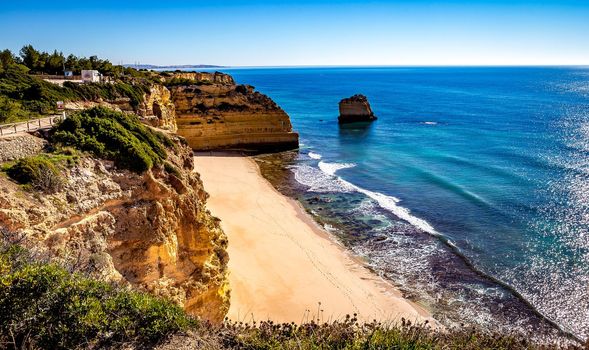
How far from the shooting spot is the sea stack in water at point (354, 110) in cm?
7712

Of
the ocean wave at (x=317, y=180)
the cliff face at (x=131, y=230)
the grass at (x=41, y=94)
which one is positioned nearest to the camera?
the cliff face at (x=131, y=230)

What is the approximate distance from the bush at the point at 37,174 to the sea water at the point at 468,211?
17.3 metres

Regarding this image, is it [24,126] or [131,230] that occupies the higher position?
[24,126]

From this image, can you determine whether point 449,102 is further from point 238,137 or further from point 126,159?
point 126,159

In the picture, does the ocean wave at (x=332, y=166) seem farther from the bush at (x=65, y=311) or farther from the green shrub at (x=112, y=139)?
the bush at (x=65, y=311)

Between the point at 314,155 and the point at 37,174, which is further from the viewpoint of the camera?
the point at 314,155

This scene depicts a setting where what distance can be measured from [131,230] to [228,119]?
128ft

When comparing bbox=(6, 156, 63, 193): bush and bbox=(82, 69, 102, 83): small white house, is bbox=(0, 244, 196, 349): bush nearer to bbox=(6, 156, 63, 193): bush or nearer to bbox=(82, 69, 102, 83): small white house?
bbox=(6, 156, 63, 193): bush

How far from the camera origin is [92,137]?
50.2ft

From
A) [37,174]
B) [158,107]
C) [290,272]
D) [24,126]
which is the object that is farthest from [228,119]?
[37,174]

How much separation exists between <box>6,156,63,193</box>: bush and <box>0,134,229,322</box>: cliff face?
320 mm

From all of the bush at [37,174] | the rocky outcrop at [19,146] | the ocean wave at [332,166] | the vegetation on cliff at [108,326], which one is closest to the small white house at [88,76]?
the rocky outcrop at [19,146]

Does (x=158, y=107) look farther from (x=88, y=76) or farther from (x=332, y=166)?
(x=332, y=166)

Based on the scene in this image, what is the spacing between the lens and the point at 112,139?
15.4 m
